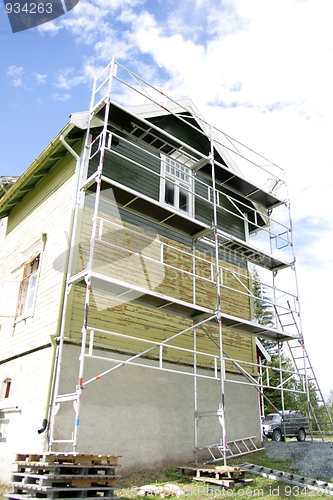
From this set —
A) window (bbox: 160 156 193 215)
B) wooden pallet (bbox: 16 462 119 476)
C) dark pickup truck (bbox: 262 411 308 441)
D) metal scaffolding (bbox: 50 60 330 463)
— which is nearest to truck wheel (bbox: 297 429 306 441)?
dark pickup truck (bbox: 262 411 308 441)

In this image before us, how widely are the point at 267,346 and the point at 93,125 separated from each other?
35766 mm

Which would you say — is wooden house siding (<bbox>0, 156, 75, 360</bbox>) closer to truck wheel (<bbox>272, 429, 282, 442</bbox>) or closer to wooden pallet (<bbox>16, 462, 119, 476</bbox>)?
wooden pallet (<bbox>16, 462, 119, 476</bbox>)

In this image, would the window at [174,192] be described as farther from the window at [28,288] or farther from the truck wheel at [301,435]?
the truck wheel at [301,435]

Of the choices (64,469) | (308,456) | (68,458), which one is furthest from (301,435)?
(68,458)

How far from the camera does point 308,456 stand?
1094 centimetres

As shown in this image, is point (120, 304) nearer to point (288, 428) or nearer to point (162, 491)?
point (162, 491)

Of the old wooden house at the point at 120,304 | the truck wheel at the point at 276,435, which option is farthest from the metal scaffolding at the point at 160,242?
the truck wheel at the point at 276,435

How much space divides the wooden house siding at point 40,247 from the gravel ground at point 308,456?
21.9 feet

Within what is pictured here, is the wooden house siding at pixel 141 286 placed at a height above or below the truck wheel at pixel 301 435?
above

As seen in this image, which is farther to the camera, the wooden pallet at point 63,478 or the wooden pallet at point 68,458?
the wooden pallet at point 68,458

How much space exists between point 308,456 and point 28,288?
8865 millimetres

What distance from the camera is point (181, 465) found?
10.7 m

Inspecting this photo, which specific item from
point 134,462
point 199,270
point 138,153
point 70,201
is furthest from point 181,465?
point 138,153

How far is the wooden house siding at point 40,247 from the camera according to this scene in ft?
35.1
